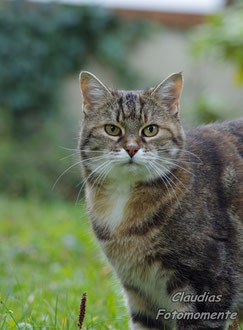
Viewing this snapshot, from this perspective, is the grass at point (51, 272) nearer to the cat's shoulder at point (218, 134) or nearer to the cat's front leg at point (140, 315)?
the cat's front leg at point (140, 315)

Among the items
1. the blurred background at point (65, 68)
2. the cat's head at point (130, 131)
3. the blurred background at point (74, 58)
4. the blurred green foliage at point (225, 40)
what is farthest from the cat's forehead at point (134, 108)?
the blurred background at point (74, 58)

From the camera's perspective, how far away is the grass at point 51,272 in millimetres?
3104

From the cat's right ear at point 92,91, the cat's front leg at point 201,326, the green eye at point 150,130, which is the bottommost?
the cat's front leg at point 201,326

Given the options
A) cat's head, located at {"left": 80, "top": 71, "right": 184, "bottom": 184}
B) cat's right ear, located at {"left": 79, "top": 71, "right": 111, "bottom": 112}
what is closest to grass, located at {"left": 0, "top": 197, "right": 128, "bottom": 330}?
cat's head, located at {"left": 80, "top": 71, "right": 184, "bottom": 184}

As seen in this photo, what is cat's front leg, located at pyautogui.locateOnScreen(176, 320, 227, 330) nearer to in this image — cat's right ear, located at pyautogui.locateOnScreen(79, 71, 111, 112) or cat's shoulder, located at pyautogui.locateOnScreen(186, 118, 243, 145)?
cat's shoulder, located at pyautogui.locateOnScreen(186, 118, 243, 145)

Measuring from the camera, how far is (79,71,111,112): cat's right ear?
3230mm

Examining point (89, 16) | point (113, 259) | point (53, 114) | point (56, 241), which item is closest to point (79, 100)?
point (53, 114)

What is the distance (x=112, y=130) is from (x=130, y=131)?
11cm

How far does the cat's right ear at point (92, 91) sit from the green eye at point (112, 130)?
0.69ft

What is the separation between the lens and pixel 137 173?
293cm

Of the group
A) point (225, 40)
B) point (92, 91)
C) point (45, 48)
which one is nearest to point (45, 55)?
point (45, 48)

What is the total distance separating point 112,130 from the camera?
3.06 metres

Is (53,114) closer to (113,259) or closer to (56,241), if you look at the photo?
(56,241)

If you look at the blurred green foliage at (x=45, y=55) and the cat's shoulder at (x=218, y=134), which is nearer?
the cat's shoulder at (x=218, y=134)
